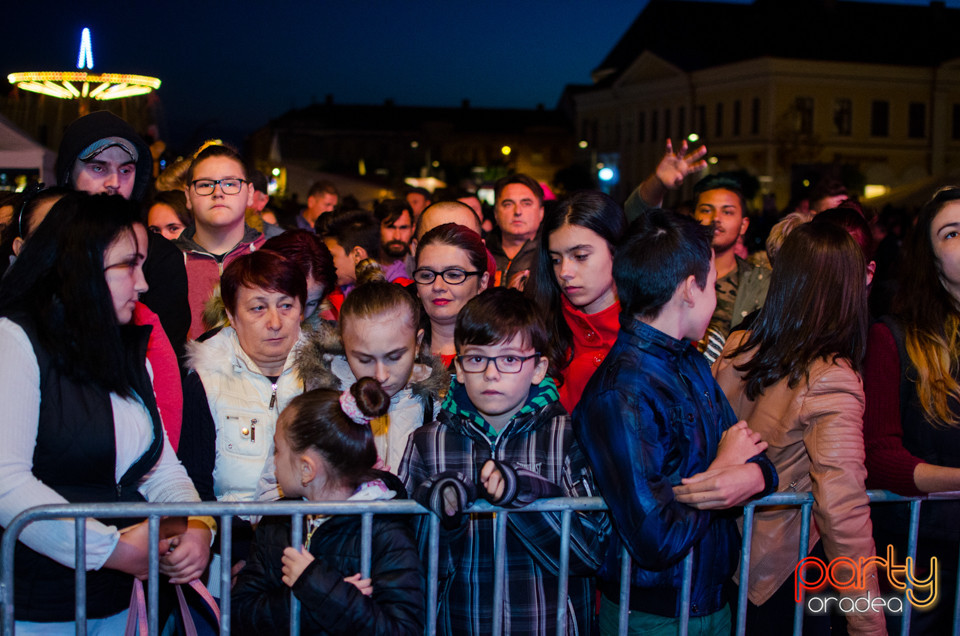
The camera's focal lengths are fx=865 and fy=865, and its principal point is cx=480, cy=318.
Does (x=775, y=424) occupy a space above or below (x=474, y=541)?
above

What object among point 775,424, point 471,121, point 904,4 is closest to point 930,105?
point 904,4

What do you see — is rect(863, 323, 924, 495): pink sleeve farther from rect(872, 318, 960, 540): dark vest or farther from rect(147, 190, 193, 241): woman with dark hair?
rect(147, 190, 193, 241): woman with dark hair

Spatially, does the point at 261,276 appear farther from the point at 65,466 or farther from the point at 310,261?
the point at 65,466

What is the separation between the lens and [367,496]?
2.85 m

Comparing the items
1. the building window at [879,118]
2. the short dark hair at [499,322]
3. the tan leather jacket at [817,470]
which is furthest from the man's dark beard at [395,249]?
the building window at [879,118]

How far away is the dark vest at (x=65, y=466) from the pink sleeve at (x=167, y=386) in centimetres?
69

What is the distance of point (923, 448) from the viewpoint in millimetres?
3451

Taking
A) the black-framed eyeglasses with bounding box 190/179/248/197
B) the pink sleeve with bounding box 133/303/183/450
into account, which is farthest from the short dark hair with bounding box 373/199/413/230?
the pink sleeve with bounding box 133/303/183/450

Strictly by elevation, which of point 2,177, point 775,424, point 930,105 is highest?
point 930,105

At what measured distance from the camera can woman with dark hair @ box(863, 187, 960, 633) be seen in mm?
3363

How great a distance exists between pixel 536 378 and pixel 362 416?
2.45 ft

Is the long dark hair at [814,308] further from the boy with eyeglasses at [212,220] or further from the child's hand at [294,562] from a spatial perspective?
the boy with eyeglasses at [212,220]

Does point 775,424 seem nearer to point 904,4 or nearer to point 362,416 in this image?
point 362,416

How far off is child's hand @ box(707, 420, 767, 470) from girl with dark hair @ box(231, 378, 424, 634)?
3.48 ft
